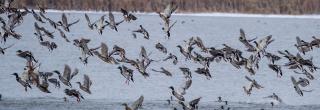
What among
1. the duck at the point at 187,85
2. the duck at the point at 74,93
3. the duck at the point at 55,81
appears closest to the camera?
the duck at the point at 74,93

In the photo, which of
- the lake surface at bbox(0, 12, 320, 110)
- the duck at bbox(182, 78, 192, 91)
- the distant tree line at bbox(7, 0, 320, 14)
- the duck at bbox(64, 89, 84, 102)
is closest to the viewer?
the duck at bbox(64, 89, 84, 102)

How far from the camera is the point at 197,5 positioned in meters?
40.3

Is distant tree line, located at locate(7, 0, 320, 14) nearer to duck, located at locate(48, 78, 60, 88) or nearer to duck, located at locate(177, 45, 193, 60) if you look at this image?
duck, located at locate(177, 45, 193, 60)

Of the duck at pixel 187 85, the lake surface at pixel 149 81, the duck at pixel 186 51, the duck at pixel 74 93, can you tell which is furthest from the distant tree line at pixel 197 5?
the duck at pixel 74 93

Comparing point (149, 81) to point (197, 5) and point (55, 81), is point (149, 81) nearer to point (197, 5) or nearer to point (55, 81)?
point (55, 81)

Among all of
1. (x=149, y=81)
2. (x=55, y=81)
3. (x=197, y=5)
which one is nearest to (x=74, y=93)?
(x=55, y=81)

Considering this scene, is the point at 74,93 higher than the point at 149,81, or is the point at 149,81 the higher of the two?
the point at 149,81

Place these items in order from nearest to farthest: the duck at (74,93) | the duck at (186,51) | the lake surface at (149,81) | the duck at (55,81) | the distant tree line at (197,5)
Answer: the duck at (74,93)
the lake surface at (149,81)
the duck at (55,81)
the duck at (186,51)
the distant tree line at (197,5)

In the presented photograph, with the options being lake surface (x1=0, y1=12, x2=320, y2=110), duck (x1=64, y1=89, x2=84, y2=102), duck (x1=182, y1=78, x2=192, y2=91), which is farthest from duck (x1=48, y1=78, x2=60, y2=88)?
duck (x1=182, y1=78, x2=192, y2=91)

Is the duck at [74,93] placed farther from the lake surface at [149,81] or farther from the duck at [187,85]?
the duck at [187,85]

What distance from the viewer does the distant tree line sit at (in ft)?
131

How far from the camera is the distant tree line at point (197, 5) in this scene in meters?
39.8

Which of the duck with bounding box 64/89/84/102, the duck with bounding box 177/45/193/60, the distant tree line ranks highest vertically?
the distant tree line

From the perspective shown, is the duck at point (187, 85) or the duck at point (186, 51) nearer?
the duck at point (187, 85)
